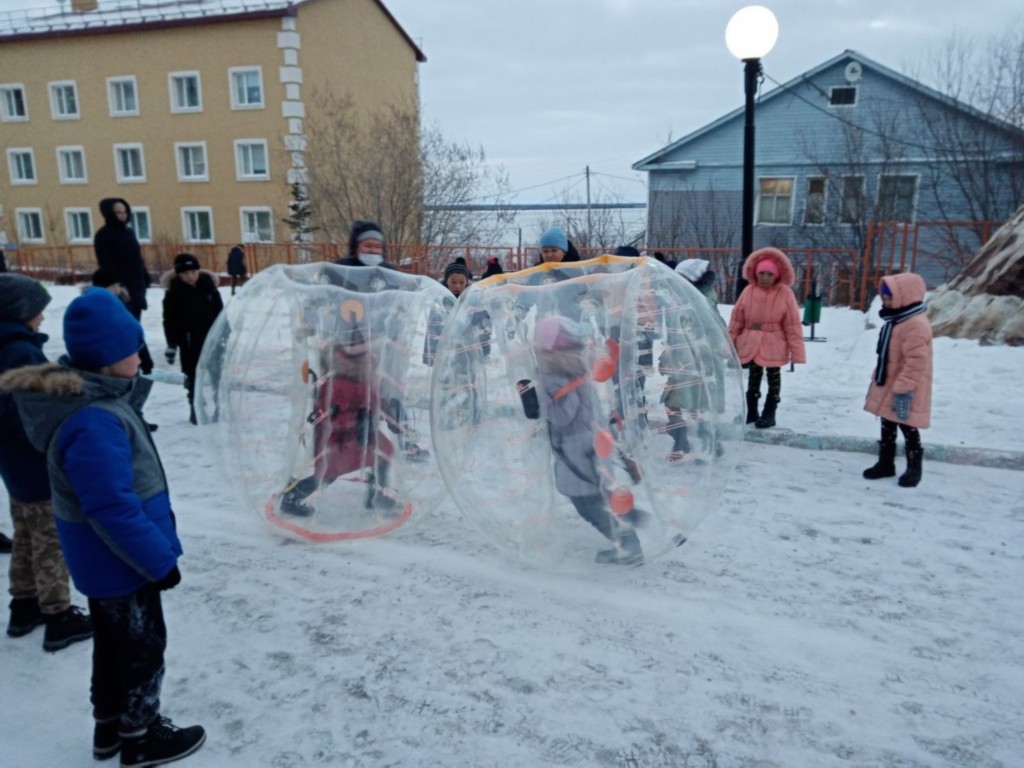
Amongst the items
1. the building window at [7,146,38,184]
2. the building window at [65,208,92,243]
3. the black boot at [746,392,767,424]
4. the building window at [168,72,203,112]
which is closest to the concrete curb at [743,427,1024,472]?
the black boot at [746,392,767,424]

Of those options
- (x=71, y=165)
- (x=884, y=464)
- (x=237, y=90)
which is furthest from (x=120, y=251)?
(x=71, y=165)

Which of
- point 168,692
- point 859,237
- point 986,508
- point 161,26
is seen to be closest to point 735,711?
point 168,692

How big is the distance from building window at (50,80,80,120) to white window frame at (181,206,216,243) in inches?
244

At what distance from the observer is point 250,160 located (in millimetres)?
26047

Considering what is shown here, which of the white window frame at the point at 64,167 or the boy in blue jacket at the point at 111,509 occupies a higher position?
the white window frame at the point at 64,167

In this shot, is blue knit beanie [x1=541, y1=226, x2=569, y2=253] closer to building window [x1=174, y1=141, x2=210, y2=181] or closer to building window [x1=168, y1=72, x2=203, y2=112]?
building window [x1=174, y1=141, x2=210, y2=181]

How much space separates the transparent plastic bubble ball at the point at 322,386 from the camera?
4.01m

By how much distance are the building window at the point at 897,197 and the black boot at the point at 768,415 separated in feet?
52.4

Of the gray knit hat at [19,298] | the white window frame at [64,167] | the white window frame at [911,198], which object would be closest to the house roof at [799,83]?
the white window frame at [911,198]

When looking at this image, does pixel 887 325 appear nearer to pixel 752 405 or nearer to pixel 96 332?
pixel 752 405

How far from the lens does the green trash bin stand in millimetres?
10617

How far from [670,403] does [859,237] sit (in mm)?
18957

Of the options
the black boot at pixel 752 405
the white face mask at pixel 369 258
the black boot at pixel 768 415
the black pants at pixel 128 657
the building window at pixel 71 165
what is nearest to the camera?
the black pants at pixel 128 657

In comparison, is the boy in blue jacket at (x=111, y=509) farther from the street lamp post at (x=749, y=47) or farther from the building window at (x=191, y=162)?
the building window at (x=191, y=162)
